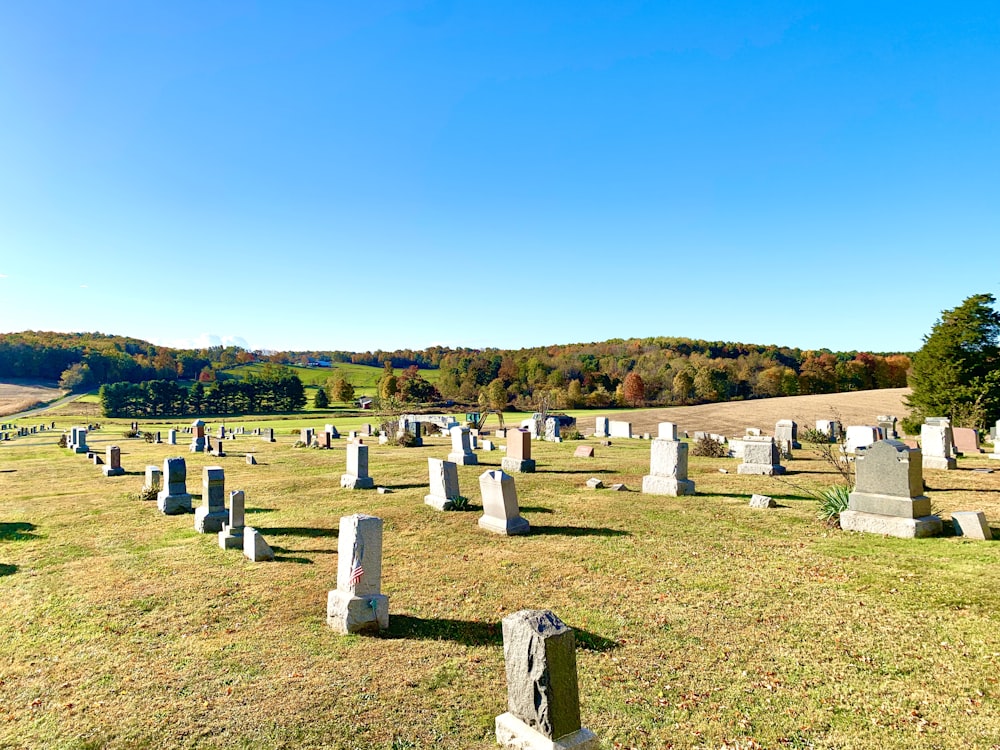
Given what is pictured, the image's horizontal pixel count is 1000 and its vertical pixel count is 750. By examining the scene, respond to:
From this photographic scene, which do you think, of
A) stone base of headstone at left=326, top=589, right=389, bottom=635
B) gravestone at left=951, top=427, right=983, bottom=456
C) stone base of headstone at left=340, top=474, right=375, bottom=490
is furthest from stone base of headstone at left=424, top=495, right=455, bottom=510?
gravestone at left=951, top=427, right=983, bottom=456

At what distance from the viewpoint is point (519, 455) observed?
773 inches

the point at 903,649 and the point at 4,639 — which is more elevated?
the point at 903,649

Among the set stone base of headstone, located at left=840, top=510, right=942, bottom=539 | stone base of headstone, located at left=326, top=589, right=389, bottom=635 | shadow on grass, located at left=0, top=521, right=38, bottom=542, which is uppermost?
stone base of headstone, located at left=840, top=510, right=942, bottom=539

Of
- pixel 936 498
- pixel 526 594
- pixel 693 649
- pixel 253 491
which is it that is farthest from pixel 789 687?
pixel 253 491

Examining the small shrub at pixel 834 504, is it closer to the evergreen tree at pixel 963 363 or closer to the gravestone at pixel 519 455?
the gravestone at pixel 519 455

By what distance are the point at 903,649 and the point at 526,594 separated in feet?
14.8

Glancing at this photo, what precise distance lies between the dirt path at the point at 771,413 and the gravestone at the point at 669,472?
25546 millimetres

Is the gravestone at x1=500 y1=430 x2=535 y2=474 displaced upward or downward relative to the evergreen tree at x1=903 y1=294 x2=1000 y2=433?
downward

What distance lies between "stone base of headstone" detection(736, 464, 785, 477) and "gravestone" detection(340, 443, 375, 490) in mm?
12164

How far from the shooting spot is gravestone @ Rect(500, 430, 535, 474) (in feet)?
63.5

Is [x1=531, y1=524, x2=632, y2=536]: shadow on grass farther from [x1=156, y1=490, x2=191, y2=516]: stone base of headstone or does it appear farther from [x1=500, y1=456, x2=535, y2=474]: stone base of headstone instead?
[x1=156, y1=490, x2=191, y2=516]: stone base of headstone

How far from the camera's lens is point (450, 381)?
78.4 m

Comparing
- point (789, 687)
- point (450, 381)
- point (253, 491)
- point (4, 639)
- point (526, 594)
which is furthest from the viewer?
point (450, 381)

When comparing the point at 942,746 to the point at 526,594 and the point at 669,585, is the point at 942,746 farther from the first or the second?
the point at 526,594
